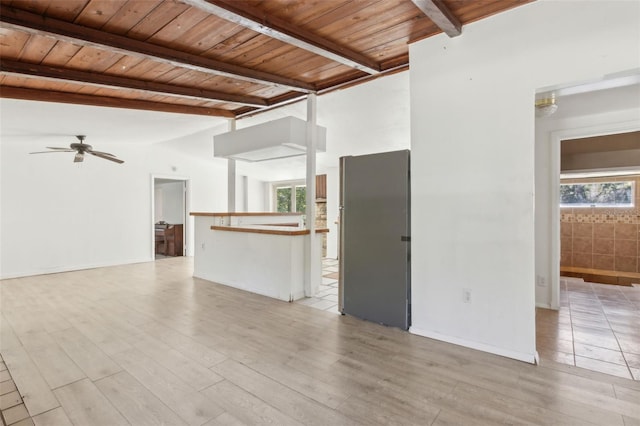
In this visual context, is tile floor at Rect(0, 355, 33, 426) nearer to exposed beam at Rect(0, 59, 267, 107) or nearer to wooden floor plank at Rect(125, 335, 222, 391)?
wooden floor plank at Rect(125, 335, 222, 391)

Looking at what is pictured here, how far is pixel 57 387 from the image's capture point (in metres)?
1.96

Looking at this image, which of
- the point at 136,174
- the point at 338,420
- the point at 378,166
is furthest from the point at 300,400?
the point at 136,174

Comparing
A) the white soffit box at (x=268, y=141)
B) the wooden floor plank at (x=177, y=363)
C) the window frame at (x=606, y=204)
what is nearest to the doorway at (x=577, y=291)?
the window frame at (x=606, y=204)

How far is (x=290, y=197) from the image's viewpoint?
30.6 ft

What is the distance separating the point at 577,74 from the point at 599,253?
547cm

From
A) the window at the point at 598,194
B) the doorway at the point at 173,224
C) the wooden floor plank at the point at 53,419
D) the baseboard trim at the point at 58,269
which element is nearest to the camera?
the wooden floor plank at the point at 53,419

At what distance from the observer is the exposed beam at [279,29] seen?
197 centimetres

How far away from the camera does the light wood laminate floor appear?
169 centimetres

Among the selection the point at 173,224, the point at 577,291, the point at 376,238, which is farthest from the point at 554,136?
the point at 173,224

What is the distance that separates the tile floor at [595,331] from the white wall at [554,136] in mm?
383

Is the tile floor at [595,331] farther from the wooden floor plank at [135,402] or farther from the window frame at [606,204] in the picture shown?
the wooden floor plank at [135,402]

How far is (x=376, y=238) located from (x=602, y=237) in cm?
549

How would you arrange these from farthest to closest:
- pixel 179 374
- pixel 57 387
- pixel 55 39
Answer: pixel 55 39 < pixel 179 374 < pixel 57 387

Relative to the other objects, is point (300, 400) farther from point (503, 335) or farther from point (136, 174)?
point (136, 174)
